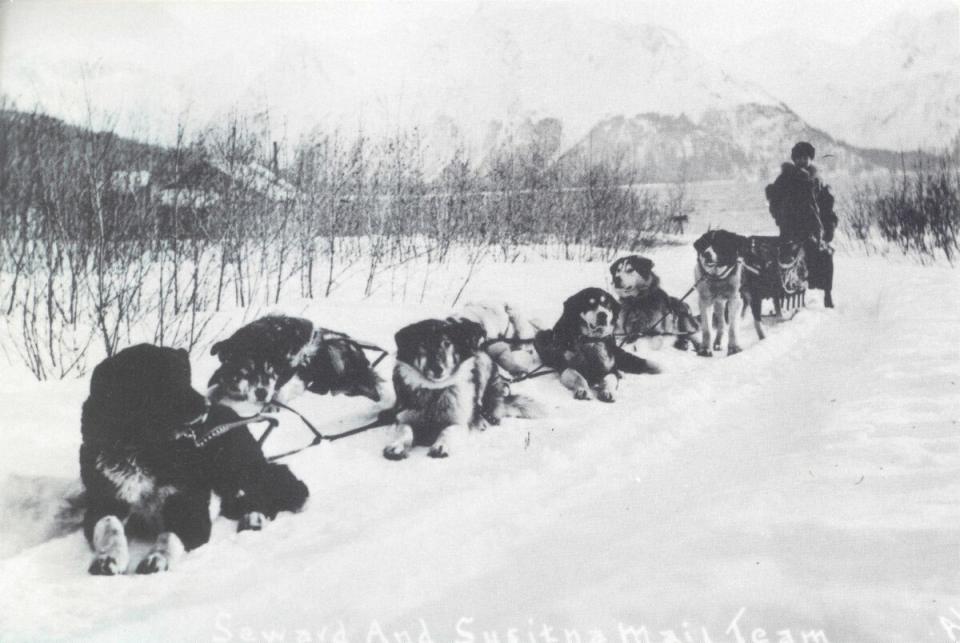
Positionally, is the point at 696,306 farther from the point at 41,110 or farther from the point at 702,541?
the point at 41,110

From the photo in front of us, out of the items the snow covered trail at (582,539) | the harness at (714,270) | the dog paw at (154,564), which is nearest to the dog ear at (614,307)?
the harness at (714,270)

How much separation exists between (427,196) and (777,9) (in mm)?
2081

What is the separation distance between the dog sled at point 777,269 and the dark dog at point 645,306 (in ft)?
1.78

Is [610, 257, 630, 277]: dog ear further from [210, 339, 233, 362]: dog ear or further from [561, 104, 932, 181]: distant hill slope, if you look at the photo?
[210, 339, 233, 362]: dog ear

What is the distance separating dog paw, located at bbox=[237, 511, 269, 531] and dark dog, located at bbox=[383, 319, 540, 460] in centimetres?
58

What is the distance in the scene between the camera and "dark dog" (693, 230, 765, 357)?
4.40 metres

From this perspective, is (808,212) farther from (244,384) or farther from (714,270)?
(244,384)

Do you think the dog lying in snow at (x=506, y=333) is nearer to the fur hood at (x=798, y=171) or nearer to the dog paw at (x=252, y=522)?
the dog paw at (x=252, y=522)

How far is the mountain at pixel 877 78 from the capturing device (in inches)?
134

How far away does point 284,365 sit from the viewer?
2816 millimetres

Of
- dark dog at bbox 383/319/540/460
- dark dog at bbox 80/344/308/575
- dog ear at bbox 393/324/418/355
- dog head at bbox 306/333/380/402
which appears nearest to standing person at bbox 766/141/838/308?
dark dog at bbox 383/319/540/460

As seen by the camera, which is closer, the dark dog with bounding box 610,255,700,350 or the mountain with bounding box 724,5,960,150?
the mountain with bounding box 724,5,960,150

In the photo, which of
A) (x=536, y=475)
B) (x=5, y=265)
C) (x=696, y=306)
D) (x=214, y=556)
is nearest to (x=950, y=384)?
(x=696, y=306)

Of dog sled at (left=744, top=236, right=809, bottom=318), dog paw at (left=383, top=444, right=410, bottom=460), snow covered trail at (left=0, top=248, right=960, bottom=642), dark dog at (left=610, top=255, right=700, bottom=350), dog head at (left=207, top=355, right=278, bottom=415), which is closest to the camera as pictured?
snow covered trail at (left=0, top=248, right=960, bottom=642)
